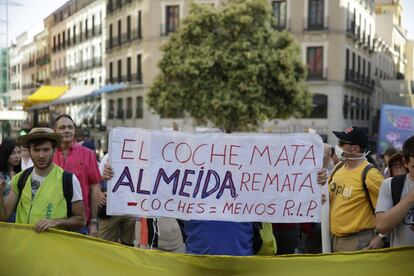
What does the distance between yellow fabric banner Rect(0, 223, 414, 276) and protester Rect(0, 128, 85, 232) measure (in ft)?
0.36

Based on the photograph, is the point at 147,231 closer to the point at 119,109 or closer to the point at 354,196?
the point at 354,196

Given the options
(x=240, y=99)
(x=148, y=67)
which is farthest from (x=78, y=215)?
(x=148, y=67)

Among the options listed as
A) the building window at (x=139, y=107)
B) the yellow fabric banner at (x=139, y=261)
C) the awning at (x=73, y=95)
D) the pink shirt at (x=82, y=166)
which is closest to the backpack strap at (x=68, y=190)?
the yellow fabric banner at (x=139, y=261)

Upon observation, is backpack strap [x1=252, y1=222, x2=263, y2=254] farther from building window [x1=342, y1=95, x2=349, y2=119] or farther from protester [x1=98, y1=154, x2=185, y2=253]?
building window [x1=342, y1=95, x2=349, y2=119]

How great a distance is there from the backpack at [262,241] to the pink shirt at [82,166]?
1.71m

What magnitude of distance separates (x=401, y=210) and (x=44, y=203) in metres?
2.19

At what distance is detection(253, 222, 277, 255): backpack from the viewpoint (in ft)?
12.1

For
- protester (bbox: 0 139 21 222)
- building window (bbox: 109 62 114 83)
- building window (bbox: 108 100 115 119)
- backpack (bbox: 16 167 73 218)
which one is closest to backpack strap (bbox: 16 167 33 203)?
backpack (bbox: 16 167 73 218)

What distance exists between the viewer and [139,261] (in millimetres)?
3326

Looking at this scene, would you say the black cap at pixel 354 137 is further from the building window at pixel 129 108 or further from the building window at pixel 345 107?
the building window at pixel 129 108

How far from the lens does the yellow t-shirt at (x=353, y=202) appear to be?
13.5 feet

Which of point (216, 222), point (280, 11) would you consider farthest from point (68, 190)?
point (280, 11)

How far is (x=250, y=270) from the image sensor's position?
3266 millimetres

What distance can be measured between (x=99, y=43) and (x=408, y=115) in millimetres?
30909
